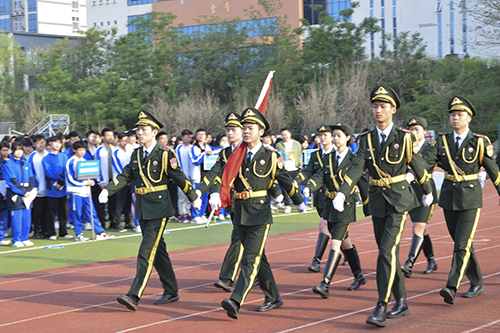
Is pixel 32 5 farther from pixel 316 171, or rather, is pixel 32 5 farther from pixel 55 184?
pixel 316 171

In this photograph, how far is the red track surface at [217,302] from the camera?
595 centimetres

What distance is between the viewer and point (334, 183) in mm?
7695

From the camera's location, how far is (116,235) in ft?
→ 41.9

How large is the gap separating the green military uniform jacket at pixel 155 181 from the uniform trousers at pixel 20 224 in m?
5.21

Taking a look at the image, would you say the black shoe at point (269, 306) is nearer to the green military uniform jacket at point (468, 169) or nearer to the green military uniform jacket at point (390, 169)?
the green military uniform jacket at point (390, 169)

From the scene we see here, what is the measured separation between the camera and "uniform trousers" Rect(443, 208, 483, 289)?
6422mm

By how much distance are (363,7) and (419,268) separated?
4103 inches

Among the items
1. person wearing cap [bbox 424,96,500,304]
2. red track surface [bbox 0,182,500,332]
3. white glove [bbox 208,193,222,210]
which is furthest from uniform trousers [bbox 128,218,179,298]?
person wearing cap [bbox 424,96,500,304]

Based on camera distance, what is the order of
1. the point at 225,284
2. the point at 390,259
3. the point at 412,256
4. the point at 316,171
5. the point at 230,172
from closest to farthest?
the point at 390,259 < the point at 230,172 < the point at 225,284 < the point at 412,256 < the point at 316,171

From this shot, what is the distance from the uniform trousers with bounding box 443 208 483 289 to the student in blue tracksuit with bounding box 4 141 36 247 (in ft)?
26.1

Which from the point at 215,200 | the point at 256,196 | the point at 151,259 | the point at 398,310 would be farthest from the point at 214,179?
the point at 398,310

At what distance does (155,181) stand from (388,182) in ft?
8.72

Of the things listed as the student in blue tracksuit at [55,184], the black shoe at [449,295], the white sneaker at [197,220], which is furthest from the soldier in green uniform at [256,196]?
the white sneaker at [197,220]

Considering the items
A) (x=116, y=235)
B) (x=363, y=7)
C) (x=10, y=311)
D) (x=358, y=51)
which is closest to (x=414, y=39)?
(x=358, y=51)
